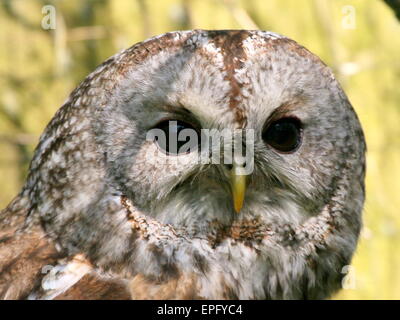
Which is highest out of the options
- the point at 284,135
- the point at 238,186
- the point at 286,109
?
the point at 286,109

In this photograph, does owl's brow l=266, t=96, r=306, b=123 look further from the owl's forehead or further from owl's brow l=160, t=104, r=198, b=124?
owl's brow l=160, t=104, r=198, b=124

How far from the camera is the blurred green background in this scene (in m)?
4.95

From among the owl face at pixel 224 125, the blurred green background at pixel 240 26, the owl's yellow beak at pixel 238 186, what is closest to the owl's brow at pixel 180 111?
the owl face at pixel 224 125

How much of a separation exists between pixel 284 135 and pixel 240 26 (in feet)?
6.39

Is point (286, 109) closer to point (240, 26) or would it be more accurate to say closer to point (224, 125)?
point (224, 125)

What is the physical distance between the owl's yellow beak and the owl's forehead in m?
0.18

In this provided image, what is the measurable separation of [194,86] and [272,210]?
0.56 metres

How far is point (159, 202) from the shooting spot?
286 cm

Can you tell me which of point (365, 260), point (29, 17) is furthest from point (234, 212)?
point (29, 17)

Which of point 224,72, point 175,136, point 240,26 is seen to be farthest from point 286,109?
point 240,26

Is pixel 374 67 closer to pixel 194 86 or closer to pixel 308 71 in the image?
pixel 308 71

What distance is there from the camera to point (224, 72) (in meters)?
2.80

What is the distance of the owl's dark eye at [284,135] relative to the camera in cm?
295

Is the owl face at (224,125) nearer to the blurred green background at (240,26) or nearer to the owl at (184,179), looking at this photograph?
the owl at (184,179)
